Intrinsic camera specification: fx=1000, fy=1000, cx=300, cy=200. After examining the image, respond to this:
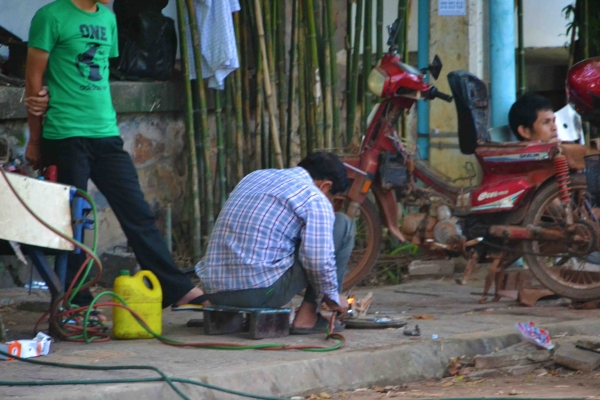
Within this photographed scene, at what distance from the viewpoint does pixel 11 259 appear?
20.1 feet

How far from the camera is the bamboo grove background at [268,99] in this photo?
21.6 ft

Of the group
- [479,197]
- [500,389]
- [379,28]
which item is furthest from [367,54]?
[500,389]

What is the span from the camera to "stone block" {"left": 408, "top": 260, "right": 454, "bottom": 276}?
6.86m

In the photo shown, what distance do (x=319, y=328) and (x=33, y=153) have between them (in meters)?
1.61

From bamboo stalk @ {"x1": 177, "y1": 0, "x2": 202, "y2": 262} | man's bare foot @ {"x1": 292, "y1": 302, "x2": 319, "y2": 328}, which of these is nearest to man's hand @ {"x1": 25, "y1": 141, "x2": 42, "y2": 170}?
man's bare foot @ {"x1": 292, "y1": 302, "x2": 319, "y2": 328}

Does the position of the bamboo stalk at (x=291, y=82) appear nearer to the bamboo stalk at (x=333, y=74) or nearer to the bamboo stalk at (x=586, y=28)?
the bamboo stalk at (x=333, y=74)

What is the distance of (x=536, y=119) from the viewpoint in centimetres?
597

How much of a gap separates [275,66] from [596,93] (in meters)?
2.31

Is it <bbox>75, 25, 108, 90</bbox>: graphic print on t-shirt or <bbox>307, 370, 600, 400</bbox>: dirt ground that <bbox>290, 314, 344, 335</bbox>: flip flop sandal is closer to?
<bbox>307, 370, 600, 400</bbox>: dirt ground

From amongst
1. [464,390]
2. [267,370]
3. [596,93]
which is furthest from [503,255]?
[267,370]

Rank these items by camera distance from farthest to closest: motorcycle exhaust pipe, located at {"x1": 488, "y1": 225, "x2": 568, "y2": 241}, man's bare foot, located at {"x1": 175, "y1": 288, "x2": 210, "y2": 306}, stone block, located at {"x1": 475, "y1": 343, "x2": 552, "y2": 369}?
motorcycle exhaust pipe, located at {"x1": 488, "y1": 225, "x2": 568, "y2": 241}, man's bare foot, located at {"x1": 175, "y1": 288, "x2": 210, "y2": 306}, stone block, located at {"x1": 475, "y1": 343, "x2": 552, "y2": 369}

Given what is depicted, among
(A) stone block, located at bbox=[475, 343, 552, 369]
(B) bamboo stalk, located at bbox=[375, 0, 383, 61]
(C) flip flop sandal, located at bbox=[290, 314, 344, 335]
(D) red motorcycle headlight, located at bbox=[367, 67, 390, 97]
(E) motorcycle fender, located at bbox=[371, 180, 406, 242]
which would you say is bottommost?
(A) stone block, located at bbox=[475, 343, 552, 369]

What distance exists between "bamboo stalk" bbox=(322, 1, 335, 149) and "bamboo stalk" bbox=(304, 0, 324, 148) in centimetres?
5

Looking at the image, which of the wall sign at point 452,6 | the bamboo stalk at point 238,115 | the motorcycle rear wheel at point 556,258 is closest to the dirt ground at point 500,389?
the motorcycle rear wheel at point 556,258
